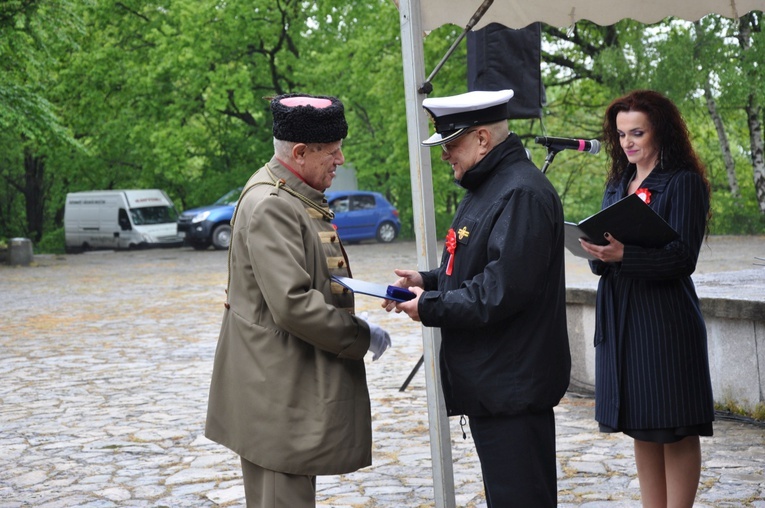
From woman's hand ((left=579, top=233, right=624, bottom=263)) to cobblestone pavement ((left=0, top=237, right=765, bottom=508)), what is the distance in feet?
5.83

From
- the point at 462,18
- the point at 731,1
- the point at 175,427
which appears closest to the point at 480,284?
the point at 462,18

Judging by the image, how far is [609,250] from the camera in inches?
154

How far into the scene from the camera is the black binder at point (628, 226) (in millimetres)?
3695

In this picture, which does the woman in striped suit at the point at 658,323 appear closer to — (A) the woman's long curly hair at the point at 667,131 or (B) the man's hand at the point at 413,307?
(A) the woman's long curly hair at the point at 667,131

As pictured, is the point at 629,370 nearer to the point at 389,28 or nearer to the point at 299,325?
the point at 299,325

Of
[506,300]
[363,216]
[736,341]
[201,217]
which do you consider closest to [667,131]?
[506,300]

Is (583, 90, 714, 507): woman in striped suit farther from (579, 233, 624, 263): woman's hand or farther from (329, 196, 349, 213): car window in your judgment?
(329, 196, 349, 213): car window

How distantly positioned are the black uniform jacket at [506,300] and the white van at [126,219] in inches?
1225

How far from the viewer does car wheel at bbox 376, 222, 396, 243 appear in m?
31.4

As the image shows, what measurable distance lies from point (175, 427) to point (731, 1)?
14.8 feet

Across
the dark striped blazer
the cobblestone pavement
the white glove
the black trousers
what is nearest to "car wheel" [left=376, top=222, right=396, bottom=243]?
the cobblestone pavement

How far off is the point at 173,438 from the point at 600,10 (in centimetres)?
384

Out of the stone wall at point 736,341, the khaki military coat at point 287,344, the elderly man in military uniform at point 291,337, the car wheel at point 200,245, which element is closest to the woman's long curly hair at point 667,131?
the elderly man in military uniform at point 291,337

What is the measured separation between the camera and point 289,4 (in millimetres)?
34781
